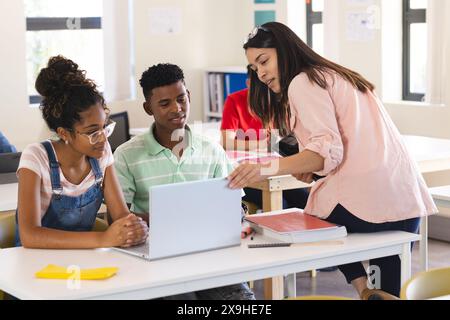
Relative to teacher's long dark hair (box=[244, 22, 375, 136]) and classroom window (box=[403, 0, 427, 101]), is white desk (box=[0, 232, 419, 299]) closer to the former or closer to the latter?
teacher's long dark hair (box=[244, 22, 375, 136])

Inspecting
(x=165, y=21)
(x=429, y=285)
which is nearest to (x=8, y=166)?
(x=429, y=285)

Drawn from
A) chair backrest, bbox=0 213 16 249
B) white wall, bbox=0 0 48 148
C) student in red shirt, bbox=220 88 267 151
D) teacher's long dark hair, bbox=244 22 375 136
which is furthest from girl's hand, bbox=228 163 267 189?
white wall, bbox=0 0 48 148

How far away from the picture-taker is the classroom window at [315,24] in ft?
21.0

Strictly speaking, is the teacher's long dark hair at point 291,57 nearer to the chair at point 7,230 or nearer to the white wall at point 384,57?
the chair at point 7,230

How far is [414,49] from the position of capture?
5.69 metres

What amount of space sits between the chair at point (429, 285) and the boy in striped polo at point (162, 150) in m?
1.09

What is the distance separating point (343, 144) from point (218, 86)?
4189 millimetres

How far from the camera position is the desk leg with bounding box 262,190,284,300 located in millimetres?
3832

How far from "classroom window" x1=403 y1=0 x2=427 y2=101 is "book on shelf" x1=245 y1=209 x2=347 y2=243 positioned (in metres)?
3.07

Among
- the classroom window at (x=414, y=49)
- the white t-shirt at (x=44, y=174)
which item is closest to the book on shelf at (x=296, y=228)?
the white t-shirt at (x=44, y=174)

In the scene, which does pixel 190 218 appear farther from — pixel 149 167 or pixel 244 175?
pixel 149 167
